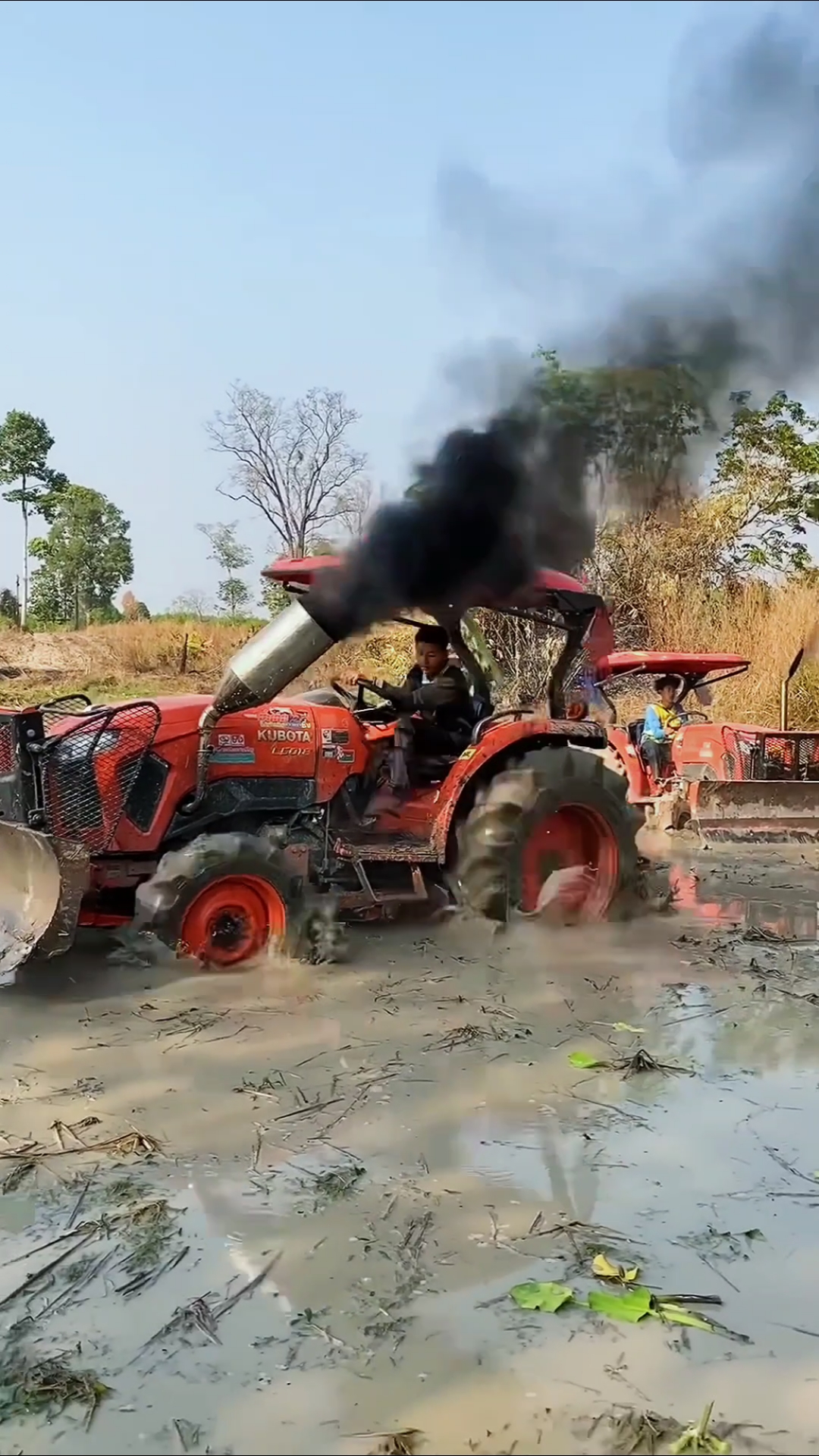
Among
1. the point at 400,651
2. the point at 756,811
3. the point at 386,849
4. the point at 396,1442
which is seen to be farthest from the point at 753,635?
the point at 396,1442

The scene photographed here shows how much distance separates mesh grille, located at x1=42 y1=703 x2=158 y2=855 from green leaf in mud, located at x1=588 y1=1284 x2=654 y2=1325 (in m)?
3.27

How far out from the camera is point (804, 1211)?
11.2 ft

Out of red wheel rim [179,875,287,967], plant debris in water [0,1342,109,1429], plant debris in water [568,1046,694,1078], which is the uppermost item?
red wheel rim [179,875,287,967]

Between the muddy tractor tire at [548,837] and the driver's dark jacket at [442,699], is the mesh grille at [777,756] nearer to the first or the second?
the muddy tractor tire at [548,837]

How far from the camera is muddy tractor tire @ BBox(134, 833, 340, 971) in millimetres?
5418

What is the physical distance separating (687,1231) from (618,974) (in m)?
2.74

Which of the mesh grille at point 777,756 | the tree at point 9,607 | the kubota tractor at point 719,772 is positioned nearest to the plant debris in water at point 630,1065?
the kubota tractor at point 719,772

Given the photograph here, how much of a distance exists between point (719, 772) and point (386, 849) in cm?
521

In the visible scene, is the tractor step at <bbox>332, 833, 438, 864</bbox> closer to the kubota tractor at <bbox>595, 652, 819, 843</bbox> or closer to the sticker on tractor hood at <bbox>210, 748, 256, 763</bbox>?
the sticker on tractor hood at <bbox>210, 748, 256, 763</bbox>

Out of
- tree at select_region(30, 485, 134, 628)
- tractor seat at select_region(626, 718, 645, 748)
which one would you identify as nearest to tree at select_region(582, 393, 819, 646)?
tractor seat at select_region(626, 718, 645, 748)

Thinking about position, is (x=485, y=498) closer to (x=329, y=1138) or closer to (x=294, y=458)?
(x=329, y=1138)

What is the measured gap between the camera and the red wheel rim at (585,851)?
6.92 metres

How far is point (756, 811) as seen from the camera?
9.86 metres

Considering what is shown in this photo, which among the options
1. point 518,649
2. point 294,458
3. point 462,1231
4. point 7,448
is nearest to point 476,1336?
point 462,1231
